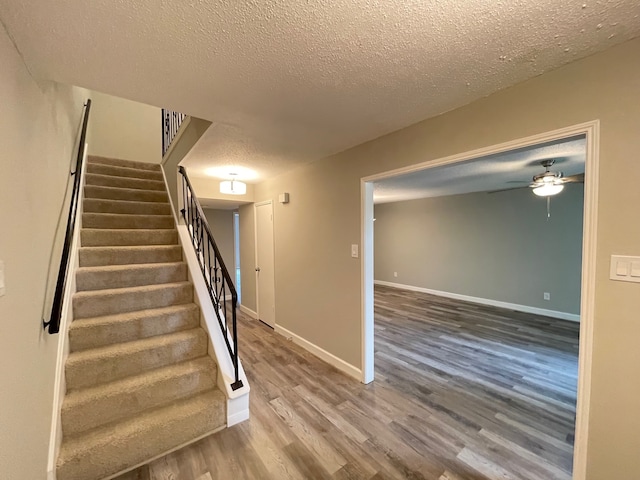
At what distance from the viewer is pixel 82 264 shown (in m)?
2.53

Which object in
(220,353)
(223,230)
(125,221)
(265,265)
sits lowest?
(220,353)

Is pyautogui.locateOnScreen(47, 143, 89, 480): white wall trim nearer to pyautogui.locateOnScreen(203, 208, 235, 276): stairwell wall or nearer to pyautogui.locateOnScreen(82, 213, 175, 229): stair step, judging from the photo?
pyautogui.locateOnScreen(82, 213, 175, 229): stair step

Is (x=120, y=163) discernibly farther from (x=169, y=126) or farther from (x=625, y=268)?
(x=625, y=268)

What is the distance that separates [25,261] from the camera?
1257mm

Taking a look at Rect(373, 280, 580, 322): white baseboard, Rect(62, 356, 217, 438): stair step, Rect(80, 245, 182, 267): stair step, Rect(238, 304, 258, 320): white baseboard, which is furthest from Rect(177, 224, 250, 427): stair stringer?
Rect(373, 280, 580, 322): white baseboard

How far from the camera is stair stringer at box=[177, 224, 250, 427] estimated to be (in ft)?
6.82

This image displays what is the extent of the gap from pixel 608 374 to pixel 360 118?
211cm

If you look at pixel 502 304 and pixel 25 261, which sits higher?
pixel 25 261

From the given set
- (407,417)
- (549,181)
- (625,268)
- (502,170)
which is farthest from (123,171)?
(549,181)

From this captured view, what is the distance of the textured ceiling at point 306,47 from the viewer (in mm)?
1019

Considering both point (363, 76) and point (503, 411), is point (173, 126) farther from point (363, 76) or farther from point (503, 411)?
point (503, 411)

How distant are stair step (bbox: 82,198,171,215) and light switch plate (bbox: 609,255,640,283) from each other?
14.0 ft

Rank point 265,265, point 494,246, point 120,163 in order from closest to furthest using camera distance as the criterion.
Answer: point 120,163 < point 265,265 < point 494,246

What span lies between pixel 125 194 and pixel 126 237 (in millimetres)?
952
